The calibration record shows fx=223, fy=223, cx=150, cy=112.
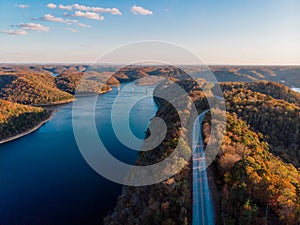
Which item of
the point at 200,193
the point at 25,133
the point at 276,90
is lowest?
the point at 25,133

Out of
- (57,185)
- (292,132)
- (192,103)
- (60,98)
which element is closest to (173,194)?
(57,185)

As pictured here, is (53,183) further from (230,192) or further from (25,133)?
(25,133)

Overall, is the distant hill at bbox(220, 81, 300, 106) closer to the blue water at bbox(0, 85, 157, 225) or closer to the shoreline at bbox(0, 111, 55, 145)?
the blue water at bbox(0, 85, 157, 225)

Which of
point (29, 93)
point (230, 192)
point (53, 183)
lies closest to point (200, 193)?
point (230, 192)

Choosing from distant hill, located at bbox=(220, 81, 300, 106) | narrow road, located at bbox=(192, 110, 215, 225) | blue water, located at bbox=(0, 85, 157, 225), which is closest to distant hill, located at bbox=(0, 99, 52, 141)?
blue water, located at bbox=(0, 85, 157, 225)

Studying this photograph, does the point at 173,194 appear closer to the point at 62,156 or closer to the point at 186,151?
the point at 186,151

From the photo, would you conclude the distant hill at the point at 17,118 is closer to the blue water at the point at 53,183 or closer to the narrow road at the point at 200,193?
the blue water at the point at 53,183
